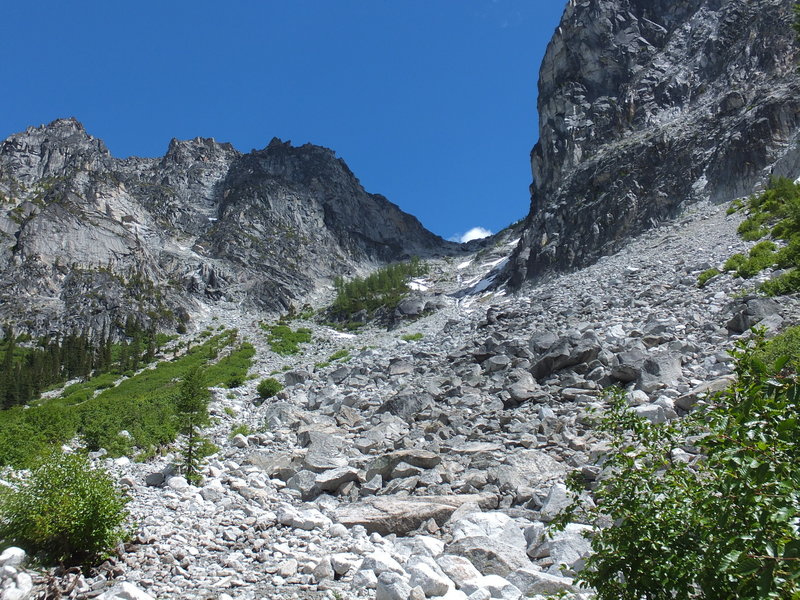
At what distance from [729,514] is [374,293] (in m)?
93.3

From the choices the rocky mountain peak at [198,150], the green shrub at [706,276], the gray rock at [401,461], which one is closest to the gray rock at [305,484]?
the gray rock at [401,461]

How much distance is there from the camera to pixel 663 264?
29.5m

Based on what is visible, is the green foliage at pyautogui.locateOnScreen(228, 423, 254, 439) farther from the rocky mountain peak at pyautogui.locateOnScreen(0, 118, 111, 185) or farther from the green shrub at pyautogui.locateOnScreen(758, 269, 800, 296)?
the rocky mountain peak at pyautogui.locateOnScreen(0, 118, 111, 185)

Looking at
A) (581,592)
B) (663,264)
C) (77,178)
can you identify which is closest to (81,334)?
(77,178)

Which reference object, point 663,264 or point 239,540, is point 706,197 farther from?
point 239,540

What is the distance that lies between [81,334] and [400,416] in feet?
244

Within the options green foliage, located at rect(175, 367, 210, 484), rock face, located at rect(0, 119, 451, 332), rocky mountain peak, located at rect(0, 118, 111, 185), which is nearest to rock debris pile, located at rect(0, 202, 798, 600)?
green foliage, located at rect(175, 367, 210, 484)

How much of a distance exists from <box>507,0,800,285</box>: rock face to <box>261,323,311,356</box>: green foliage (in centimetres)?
2994

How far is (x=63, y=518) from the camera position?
742 centimetres

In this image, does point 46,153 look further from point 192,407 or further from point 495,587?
point 495,587

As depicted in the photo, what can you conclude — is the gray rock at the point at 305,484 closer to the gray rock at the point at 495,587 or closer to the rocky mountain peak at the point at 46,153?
the gray rock at the point at 495,587

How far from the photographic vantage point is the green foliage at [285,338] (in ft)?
191

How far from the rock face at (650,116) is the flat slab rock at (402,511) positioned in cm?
4293

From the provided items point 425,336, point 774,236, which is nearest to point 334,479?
point 425,336
